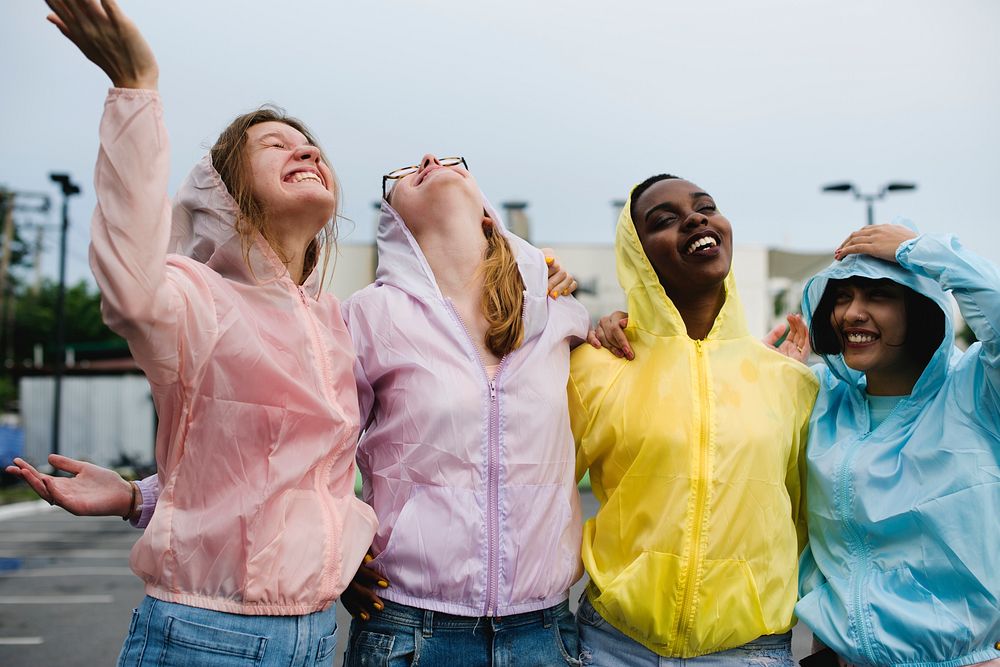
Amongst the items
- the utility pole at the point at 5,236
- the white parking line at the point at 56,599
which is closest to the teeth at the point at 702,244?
the white parking line at the point at 56,599

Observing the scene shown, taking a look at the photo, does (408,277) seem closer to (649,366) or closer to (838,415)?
(649,366)

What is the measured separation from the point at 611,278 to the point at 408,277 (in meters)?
19.2

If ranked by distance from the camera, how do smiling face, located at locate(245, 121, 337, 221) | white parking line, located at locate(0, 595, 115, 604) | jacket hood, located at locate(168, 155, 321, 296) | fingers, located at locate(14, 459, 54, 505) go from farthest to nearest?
1. white parking line, located at locate(0, 595, 115, 604)
2. smiling face, located at locate(245, 121, 337, 221)
3. jacket hood, located at locate(168, 155, 321, 296)
4. fingers, located at locate(14, 459, 54, 505)

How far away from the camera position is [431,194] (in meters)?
3.02

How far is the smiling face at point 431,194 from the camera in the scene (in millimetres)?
3021

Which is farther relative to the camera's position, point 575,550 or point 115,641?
point 115,641

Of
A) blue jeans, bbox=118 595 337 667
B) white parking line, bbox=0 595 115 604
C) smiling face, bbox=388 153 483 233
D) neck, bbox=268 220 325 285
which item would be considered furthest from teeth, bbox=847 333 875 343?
white parking line, bbox=0 595 115 604

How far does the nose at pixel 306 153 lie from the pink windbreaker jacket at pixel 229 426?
0.26 metres

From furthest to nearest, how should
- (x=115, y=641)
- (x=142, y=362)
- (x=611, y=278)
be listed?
1. (x=611, y=278)
2. (x=115, y=641)
3. (x=142, y=362)

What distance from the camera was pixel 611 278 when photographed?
71.7 ft

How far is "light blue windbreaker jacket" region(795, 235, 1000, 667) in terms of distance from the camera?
8.04ft

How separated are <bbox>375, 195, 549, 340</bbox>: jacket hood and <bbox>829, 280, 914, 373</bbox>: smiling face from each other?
39.1 inches

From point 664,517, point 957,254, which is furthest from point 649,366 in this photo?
point 957,254

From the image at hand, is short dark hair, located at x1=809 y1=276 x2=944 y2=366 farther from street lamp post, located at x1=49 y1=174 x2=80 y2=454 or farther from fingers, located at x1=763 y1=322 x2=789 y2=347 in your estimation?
street lamp post, located at x1=49 y1=174 x2=80 y2=454
